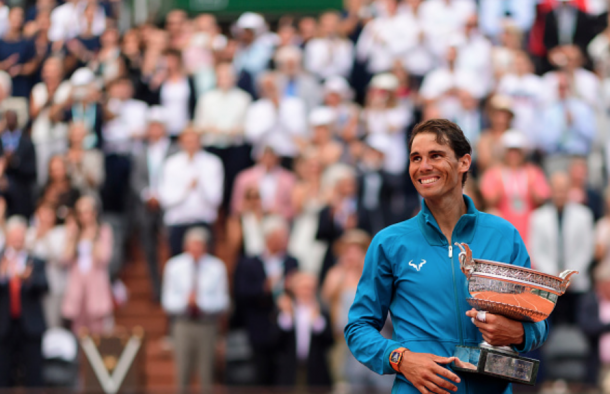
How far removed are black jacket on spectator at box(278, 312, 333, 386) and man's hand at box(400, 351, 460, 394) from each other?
706cm

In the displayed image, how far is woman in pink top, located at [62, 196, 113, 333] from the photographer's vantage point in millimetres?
11320

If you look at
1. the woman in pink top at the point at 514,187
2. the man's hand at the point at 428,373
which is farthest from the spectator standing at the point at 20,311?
the man's hand at the point at 428,373

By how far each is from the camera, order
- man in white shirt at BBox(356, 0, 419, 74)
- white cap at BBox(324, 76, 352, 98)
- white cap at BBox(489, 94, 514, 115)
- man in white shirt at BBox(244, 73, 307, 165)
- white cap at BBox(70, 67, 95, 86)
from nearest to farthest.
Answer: white cap at BBox(489, 94, 514, 115)
man in white shirt at BBox(244, 73, 307, 165)
white cap at BBox(324, 76, 352, 98)
white cap at BBox(70, 67, 95, 86)
man in white shirt at BBox(356, 0, 419, 74)

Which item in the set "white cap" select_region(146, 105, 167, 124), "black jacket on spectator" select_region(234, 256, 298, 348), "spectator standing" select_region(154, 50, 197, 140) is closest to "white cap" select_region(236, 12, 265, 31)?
"spectator standing" select_region(154, 50, 197, 140)

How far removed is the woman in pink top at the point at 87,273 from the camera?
37.1 ft

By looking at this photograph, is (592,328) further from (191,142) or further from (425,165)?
(425,165)

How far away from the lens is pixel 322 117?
12.4m

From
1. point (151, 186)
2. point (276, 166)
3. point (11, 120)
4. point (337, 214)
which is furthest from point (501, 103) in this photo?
point (11, 120)

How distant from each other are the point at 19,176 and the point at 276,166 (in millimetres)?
3486

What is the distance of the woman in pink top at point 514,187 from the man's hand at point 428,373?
727 centimetres

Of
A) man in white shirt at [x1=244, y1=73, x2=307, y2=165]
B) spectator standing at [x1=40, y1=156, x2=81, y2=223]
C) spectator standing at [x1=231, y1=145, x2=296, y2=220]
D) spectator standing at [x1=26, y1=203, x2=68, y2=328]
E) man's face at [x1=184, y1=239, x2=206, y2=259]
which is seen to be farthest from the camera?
man in white shirt at [x1=244, y1=73, x2=307, y2=165]

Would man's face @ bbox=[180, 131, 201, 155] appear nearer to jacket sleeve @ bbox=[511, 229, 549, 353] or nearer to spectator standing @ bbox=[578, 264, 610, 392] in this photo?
spectator standing @ bbox=[578, 264, 610, 392]

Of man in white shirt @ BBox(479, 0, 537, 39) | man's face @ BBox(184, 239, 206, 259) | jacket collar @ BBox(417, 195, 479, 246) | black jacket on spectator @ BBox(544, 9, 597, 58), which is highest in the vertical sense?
man in white shirt @ BBox(479, 0, 537, 39)

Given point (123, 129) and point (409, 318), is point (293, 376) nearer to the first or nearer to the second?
point (123, 129)
